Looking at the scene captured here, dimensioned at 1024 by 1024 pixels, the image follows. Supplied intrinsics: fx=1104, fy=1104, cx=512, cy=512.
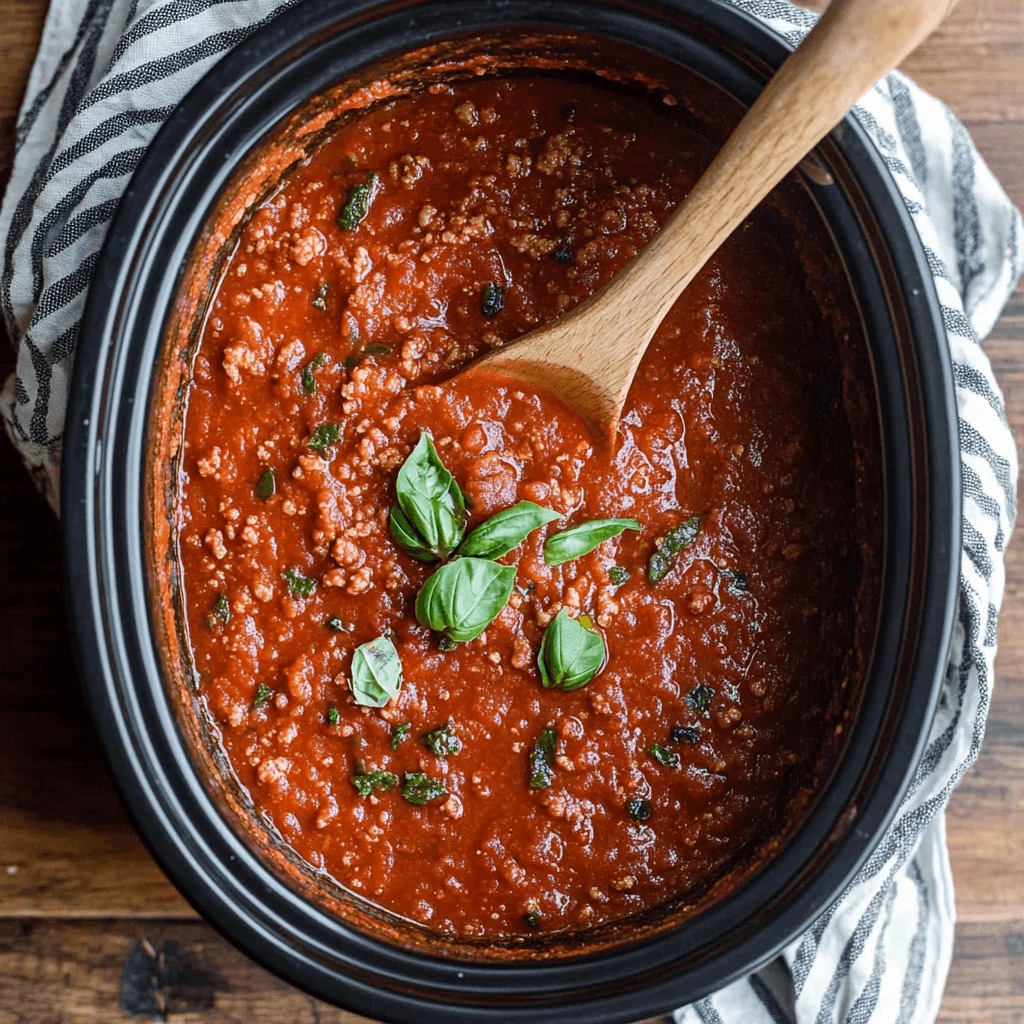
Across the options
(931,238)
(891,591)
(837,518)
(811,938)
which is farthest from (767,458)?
(811,938)

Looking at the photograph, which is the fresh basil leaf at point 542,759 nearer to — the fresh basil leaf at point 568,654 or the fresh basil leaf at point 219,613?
the fresh basil leaf at point 568,654

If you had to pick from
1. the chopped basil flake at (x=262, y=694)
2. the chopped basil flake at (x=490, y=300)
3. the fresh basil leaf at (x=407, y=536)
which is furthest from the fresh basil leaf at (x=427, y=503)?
the chopped basil flake at (x=262, y=694)

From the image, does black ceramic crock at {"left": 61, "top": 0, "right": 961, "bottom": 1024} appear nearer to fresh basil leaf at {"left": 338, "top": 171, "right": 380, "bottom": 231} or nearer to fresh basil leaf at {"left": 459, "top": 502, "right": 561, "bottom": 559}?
fresh basil leaf at {"left": 338, "top": 171, "right": 380, "bottom": 231}

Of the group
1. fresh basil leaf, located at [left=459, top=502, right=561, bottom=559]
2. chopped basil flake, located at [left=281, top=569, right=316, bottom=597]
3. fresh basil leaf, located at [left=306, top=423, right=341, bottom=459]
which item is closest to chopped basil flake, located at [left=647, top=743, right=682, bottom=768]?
fresh basil leaf, located at [left=459, top=502, right=561, bottom=559]

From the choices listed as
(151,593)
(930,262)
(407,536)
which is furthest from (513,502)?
(930,262)

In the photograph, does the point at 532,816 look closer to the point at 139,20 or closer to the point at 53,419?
the point at 53,419

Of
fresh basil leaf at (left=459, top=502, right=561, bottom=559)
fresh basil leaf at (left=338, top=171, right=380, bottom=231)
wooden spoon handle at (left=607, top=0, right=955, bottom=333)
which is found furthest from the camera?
fresh basil leaf at (left=338, top=171, right=380, bottom=231)
